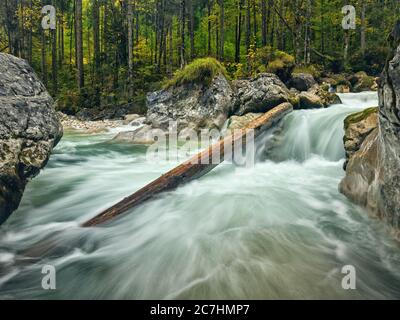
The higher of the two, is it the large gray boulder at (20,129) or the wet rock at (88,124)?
the large gray boulder at (20,129)

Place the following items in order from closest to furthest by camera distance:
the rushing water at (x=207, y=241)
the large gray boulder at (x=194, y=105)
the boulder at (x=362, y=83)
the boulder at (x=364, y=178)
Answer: the rushing water at (x=207, y=241), the boulder at (x=364, y=178), the large gray boulder at (x=194, y=105), the boulder at (x=362, y=83)

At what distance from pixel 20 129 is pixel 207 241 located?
374 centimetres

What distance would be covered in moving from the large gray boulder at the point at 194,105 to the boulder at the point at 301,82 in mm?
3608

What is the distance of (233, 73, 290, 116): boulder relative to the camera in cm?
1206

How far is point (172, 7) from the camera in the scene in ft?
97.5

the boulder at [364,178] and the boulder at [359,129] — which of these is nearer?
the boulder at [364,178]

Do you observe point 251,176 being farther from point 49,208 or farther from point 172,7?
point 172,7

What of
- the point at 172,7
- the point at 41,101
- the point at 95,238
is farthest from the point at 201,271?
the point at 172,7

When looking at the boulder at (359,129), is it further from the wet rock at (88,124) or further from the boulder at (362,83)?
the boulder at (362,83)

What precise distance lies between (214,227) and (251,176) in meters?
2.88

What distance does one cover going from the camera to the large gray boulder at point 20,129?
503 centimetres

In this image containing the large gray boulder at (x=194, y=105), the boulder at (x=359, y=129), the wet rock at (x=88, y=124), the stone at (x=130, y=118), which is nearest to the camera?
the boulder at (x=359, y=129)

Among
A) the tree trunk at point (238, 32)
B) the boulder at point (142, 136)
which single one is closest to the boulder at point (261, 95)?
the boulder at point (142, 136)

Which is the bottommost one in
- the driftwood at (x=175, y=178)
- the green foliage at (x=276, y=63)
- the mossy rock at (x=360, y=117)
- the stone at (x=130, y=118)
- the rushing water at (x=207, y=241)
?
the rushing water at (x=207, y=241)
